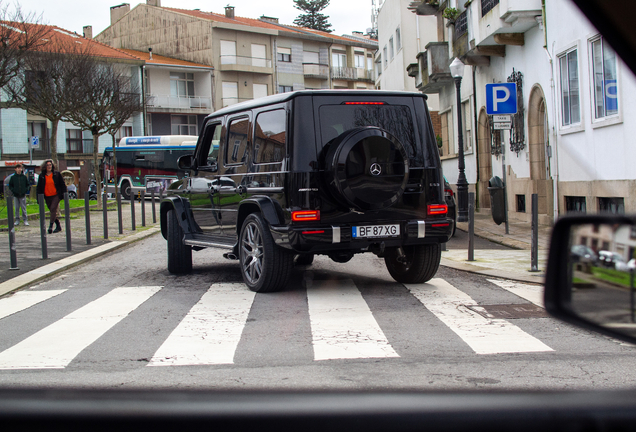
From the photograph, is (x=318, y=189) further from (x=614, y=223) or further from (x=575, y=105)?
(x=575, y=105)

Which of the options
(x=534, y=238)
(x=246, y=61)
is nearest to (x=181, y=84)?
(x=246, y=61)

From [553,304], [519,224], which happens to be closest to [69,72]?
[519,224]

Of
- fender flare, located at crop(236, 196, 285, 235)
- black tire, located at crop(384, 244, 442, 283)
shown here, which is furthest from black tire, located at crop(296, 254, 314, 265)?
fender flare, located at crop(236, 196, 285, 235)

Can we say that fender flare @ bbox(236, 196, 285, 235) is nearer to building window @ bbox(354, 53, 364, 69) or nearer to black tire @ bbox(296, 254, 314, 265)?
black tire @ bbox(296, 254, 314, 265)

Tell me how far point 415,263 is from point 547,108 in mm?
9295

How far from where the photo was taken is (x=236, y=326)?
5.94m

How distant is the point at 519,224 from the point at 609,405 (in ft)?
56.2

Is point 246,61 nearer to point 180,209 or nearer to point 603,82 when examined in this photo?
point 603,82

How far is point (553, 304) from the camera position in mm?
1099

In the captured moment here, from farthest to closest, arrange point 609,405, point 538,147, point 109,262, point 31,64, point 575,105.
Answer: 1. point 31,64
2. point 538,147
3. point 575,105
4. point 109,262
5. point 609,405

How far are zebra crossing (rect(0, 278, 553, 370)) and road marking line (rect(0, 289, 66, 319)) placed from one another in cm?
1

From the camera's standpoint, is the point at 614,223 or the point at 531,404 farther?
the point at 614,223

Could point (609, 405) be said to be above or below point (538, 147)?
below

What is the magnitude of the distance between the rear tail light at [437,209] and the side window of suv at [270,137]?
1.67m
